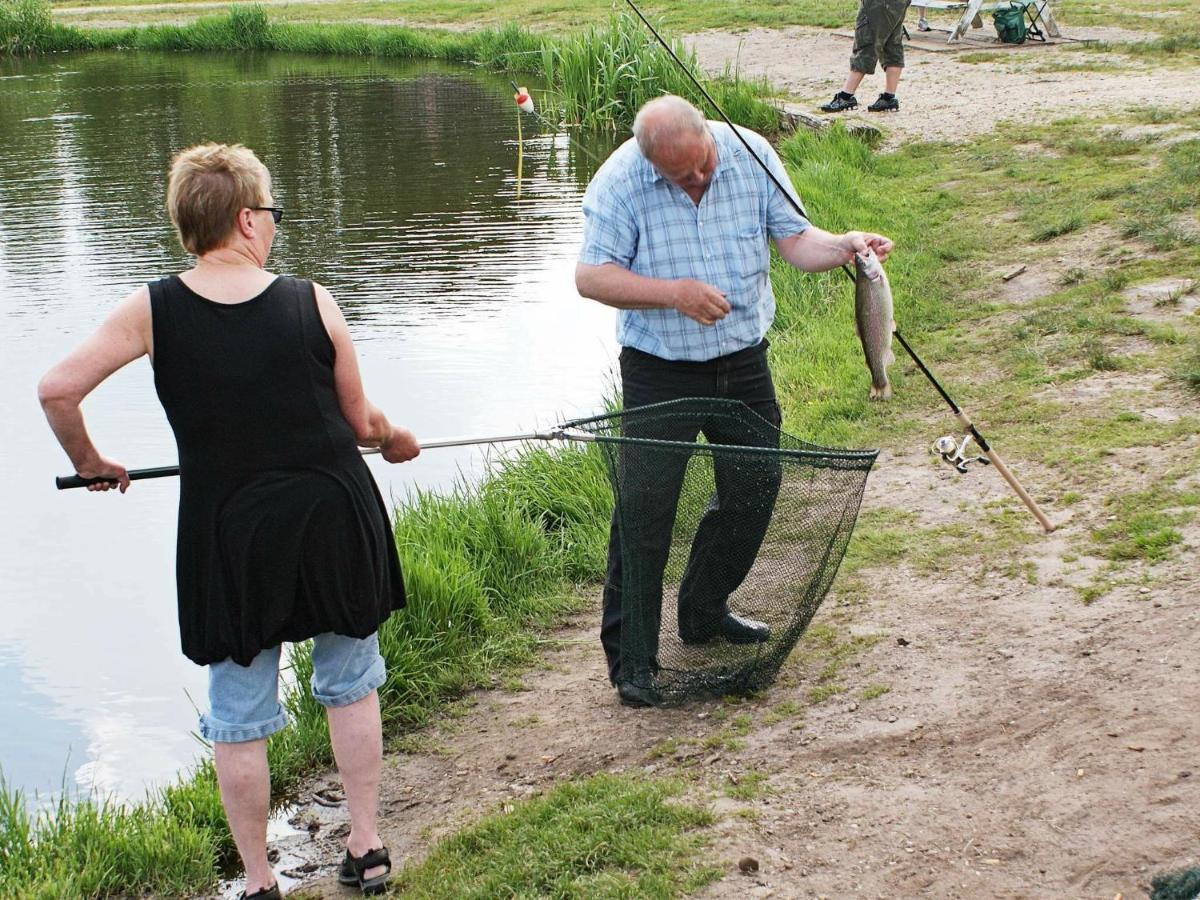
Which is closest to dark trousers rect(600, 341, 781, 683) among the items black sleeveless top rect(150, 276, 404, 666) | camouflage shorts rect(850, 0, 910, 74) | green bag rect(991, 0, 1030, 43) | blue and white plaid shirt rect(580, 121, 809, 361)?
blue and white plaid shirt rect(580, 121, 809, 361)

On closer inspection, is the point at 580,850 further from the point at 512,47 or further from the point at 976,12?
the point at 512,47

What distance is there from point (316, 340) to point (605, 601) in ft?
5.97

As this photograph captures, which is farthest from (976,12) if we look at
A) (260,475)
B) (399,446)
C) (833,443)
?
(260,475)

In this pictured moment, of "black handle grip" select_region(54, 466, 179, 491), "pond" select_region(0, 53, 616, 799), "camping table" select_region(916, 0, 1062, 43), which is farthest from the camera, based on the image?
"camping table" select_region(916, 0, 1062, 43)

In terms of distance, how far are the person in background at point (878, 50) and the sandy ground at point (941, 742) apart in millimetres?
8565

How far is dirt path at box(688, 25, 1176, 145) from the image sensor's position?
13625mm

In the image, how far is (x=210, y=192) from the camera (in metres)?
3.38

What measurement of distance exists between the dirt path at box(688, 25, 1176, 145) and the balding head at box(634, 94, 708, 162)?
9760mm

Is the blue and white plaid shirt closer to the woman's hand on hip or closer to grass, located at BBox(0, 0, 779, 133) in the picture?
the woman's hand on hip

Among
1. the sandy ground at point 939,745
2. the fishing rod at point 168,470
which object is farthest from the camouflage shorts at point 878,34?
the fishing rod at point 168,470

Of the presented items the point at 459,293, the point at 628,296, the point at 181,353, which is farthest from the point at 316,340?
the point at 459,293

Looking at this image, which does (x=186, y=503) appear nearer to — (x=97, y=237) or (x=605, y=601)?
(x=605, y=601)

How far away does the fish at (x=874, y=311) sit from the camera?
452cm

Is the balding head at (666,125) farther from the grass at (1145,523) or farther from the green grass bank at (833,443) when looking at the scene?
the grass at (1145,523)
